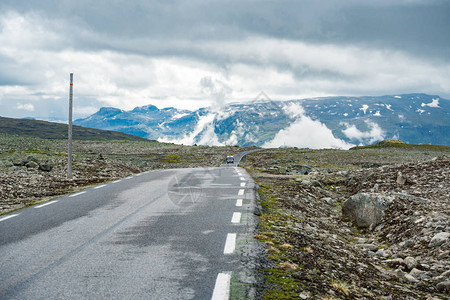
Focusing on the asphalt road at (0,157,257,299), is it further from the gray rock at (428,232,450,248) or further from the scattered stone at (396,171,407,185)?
the scattered stone at (396,171,407,185)

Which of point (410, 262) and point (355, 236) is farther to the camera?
point (355, 236)

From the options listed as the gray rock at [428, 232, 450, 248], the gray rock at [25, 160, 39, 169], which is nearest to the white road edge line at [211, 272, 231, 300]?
the gray rock at [428, 232, 450, 248]

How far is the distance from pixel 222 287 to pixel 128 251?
7.74 ft

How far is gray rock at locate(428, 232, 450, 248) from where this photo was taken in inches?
305

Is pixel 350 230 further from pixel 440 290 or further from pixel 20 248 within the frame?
pixel 20 248

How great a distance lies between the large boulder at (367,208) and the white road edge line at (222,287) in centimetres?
747

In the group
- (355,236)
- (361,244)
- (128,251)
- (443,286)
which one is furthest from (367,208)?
(128,251)

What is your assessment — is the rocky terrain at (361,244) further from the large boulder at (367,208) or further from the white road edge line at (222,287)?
the white road edge line at (222,287)

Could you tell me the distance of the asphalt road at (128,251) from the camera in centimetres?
464

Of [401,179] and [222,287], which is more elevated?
[401,179]

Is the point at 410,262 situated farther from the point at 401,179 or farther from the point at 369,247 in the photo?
the point at 401,179

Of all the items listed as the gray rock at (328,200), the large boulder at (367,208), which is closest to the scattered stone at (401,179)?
the gray rock at (328,200)

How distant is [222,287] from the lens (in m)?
4.61

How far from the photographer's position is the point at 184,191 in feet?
47.2
